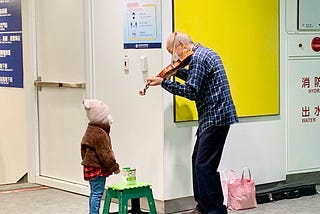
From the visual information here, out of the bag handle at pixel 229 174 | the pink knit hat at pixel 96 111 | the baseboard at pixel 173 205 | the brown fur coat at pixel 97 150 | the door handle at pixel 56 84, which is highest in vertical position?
the door handle at pixel 56 84

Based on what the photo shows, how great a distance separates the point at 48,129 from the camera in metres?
6.34

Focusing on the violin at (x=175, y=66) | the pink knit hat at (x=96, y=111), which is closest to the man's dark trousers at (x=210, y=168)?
the violin at (x=175, y=66)

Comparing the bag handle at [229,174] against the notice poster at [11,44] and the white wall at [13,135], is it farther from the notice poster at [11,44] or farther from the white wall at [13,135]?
the notice poster at [11,44]

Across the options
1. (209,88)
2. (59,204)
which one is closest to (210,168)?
(209,88)

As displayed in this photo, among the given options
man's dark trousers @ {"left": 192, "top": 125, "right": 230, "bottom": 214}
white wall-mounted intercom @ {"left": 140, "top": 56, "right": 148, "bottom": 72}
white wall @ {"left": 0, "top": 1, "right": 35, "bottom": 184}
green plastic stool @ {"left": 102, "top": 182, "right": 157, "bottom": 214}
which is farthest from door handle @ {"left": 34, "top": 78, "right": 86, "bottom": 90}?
man's dark trousers @ {"left": 192, "top": 125, "right": 230, "bottom": 214}

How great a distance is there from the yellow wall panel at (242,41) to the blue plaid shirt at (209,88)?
0.44 m

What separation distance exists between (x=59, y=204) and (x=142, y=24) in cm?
164

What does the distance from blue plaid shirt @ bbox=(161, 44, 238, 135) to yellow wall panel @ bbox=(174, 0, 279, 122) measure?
0.44 metres

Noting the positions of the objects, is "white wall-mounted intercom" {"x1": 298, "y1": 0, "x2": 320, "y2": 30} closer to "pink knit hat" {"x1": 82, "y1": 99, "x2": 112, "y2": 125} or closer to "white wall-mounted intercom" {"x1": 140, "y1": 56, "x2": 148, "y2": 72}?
"white wall-mounted intercom" {"x1": 140, "y1": 56, "x2": 148, "y2": 72}

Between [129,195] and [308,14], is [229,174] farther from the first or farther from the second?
[308,14]

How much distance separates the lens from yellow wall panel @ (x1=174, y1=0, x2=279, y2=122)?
16.9 feet

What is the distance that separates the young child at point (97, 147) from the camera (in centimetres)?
453

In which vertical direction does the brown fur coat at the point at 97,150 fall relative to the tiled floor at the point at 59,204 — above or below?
above

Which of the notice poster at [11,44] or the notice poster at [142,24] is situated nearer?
the notice poster at [142,24]
